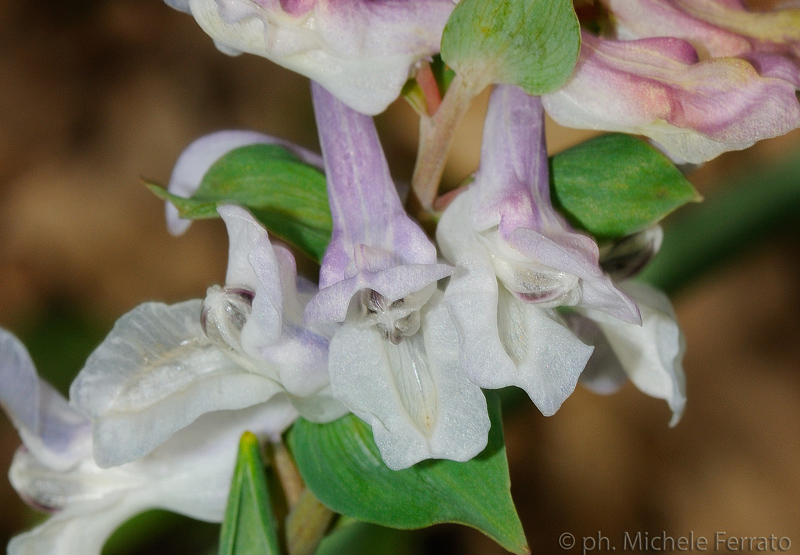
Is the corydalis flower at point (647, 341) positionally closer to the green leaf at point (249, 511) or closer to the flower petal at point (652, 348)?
the flower petal at point (652, 348)

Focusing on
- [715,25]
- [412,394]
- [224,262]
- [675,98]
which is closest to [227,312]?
[412,394]

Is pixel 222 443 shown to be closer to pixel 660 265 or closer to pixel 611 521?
pixel 660 265

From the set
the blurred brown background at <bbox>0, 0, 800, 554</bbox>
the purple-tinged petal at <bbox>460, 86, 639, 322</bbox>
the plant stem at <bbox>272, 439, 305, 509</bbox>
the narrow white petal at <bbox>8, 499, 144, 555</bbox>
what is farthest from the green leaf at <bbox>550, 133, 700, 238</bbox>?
the blurred brown background at <bbox>0, 0, 800, 554</bbox>

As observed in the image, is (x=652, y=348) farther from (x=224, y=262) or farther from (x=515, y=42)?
(x=224, y=262)

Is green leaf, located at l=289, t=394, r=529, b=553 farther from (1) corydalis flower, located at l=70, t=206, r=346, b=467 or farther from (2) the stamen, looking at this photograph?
(2) the stamen

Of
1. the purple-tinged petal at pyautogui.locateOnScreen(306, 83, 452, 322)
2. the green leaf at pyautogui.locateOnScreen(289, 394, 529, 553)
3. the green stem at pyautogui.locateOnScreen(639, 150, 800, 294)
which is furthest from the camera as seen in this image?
the green stem at pyautogui.locateOnScreen(639, 150, 800, 294)

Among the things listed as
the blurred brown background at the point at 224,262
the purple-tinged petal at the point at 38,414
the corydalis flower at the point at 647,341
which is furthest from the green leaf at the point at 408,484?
the blurred brown background at the point at 224,262

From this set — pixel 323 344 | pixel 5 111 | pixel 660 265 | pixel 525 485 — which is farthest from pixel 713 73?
pixel 5 111
